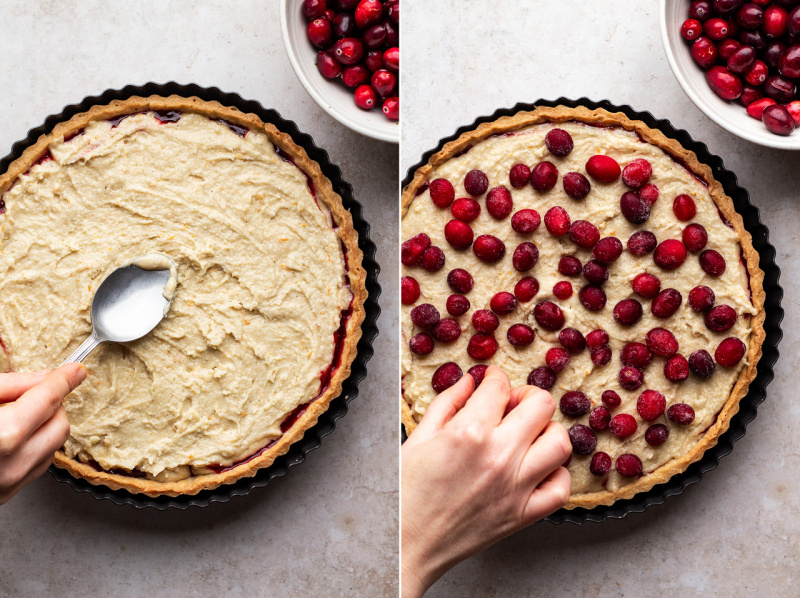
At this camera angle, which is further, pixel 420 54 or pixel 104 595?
pixel 104 595

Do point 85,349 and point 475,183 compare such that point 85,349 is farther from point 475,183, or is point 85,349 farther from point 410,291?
point 475,183

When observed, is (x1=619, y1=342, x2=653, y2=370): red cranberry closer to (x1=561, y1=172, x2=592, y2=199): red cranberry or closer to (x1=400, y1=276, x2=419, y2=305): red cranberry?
(x1=561, y1=172, x2=592, y2=199): red cranberry

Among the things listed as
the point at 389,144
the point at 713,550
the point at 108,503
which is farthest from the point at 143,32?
the point at 713,550

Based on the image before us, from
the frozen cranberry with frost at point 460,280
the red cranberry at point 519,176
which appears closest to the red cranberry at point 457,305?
the frozen cranberry with frost at point 460,280

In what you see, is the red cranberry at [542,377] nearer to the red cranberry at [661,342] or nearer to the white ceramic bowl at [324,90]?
the red cranberry at [661,342]

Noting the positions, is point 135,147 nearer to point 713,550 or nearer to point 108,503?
point 108,503

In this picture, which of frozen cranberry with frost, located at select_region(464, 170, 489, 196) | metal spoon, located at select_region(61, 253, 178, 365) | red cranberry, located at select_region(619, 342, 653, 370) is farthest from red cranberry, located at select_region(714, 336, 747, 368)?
metal spoon, located at select_region(61, 253, 178, 365)
